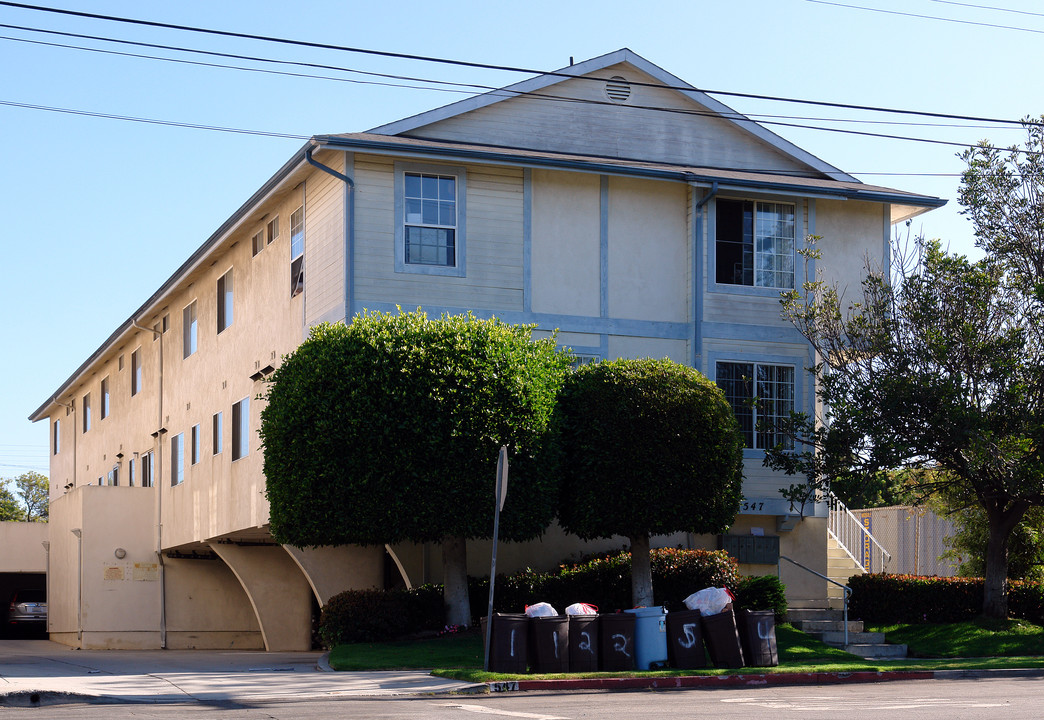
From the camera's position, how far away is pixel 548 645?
15.9 meters

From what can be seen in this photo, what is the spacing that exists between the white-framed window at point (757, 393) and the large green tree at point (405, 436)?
5829 mm

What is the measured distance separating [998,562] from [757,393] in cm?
509

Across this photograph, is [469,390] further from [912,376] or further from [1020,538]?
[1020,538]

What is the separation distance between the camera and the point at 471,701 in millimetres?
13375

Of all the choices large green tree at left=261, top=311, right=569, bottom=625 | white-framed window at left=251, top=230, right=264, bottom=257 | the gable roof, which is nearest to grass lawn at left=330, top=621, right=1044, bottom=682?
large green tree at left=261, top=311, right=569, bottom=625

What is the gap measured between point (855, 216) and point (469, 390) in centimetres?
1019

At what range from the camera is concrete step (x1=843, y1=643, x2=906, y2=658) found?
20172 mm

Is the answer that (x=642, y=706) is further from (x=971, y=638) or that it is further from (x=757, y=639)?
(x=971, y=638)

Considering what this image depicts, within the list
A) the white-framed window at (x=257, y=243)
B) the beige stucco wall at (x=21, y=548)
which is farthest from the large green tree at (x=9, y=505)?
the white-framed window at (x=257, y=243)

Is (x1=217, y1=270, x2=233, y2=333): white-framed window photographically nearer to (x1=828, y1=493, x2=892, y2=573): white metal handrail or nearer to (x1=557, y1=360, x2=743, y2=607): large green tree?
(x1=557, y1=360, x2=743, y2=607): large green tree

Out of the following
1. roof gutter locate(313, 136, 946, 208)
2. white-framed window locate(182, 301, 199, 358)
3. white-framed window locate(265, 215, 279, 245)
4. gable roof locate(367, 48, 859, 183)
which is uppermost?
gable roof locate(367, 48, 859, 183)

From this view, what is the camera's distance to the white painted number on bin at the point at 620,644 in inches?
645

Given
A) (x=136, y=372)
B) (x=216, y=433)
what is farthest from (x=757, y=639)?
(x=136, y=372)

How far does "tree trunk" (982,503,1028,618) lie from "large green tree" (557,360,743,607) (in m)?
5.42
